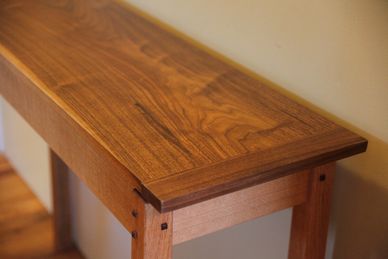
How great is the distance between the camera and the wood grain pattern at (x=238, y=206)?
0.89 meters

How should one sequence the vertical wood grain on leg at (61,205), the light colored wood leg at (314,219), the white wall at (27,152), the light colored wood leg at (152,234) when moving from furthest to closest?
the white wall at (27,152), the vertical wood grain on leg at (61,205), the light colored wood leg at (314,219), the light colored wood leg at (152,234)

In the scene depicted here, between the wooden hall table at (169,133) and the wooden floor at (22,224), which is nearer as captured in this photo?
the wooden hall table at (169,133)

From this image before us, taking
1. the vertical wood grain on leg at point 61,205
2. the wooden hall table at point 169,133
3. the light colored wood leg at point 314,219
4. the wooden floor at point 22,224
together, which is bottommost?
the wooden floor at point 22,224

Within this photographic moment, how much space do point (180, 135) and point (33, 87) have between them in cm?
30

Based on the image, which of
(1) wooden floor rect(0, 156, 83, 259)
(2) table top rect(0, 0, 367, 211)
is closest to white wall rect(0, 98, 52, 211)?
(1) wooden floor rect(0, 156, 83, 259)

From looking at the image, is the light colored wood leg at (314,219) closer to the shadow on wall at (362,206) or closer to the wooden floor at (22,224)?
the shadow on wall at (362,206)

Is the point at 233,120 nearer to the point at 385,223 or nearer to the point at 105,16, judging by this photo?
the point at 385,223

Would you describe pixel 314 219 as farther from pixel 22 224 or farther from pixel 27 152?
pixel 27 152

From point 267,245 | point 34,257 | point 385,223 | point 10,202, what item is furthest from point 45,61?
point 10,202

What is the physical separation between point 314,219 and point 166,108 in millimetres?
281

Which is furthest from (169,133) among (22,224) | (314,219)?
(22,224)

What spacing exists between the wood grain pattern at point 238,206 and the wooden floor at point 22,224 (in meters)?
1.18

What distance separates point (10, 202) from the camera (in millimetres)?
2246

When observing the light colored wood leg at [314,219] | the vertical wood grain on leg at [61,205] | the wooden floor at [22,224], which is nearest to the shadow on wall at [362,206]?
the light colored wood leg at [314,219]
